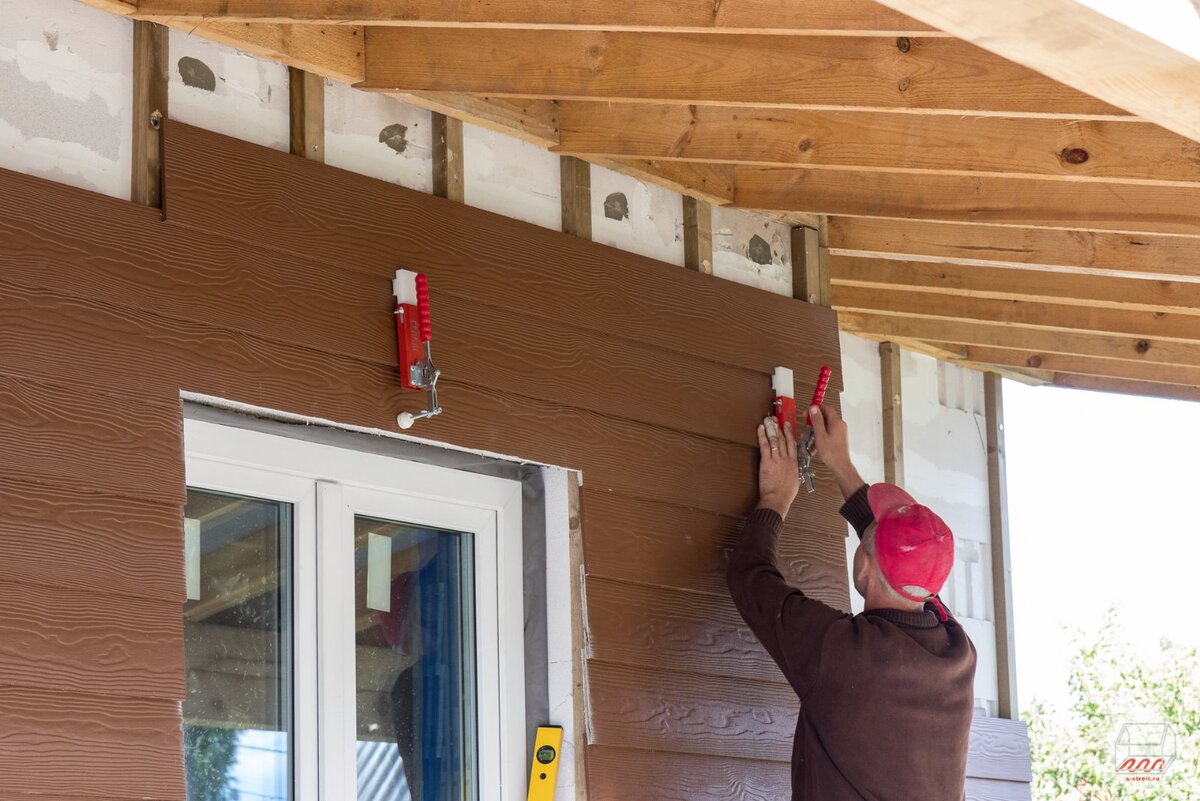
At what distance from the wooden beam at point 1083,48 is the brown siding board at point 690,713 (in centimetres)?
196

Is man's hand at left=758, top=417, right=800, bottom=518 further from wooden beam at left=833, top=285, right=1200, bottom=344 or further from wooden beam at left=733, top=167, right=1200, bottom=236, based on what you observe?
wooden beam at left=833, top=285, right=1200, bottom=344

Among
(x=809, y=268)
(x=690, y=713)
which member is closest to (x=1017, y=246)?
(x=809, y=268)

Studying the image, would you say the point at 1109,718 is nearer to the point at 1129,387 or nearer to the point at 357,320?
the point at 1129,387

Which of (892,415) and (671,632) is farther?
(892,415)

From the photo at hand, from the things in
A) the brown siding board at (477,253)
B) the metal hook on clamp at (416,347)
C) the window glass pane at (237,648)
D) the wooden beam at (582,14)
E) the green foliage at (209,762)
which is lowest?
the green foliage at (209,762)

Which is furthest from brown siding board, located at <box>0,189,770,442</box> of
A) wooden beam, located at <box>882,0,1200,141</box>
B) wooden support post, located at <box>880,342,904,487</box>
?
wooden beam, located at <box>882,0,1200,141</box>

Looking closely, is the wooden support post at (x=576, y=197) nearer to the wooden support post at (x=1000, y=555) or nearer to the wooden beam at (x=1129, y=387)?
the wooden support post at (x=1000, y=555)

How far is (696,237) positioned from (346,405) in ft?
4.55

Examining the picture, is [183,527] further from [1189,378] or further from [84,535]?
[1189,378]

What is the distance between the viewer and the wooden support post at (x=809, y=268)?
179 inches

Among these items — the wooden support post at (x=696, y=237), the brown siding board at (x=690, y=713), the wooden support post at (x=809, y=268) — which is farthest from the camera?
the wooden support post at (x=809, y=268)

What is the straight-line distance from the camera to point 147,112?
10.2 feet

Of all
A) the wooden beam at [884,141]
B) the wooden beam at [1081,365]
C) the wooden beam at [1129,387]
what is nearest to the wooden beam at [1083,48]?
the wooden beam at [884,141]

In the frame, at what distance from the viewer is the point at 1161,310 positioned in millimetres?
4770
